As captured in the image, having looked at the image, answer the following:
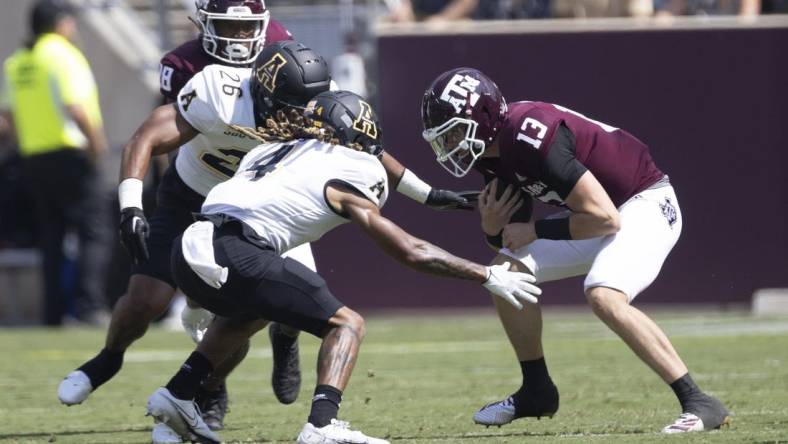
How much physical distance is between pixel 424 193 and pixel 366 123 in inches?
48.8

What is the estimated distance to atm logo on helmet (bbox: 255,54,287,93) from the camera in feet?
20.3

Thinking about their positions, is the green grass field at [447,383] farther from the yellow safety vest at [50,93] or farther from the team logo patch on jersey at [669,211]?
the yellow safety vest at [50,93]

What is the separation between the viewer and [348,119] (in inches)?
223

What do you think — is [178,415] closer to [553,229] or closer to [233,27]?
[553,229]

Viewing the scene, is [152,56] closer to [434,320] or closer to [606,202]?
[434,320]

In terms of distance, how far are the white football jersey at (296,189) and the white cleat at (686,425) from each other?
1358 millimetres

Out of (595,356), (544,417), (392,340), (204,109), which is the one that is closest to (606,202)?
(544,417)

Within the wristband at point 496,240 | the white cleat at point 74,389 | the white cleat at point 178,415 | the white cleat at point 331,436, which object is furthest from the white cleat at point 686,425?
the white cleat at point 74,389

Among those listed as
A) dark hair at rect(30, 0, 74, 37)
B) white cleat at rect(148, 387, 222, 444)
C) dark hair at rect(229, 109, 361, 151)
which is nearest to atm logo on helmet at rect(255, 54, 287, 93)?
dark hair at rect(229, 109, 361, 151)

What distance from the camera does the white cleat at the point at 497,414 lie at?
6.32m

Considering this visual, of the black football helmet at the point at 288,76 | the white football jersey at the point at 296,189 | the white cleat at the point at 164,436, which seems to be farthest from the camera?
the black football helmet at the point at 288,76

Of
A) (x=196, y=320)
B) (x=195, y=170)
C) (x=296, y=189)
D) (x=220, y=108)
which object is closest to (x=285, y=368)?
(x=196, y=320)

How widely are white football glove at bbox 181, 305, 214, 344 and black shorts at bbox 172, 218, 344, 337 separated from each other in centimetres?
127

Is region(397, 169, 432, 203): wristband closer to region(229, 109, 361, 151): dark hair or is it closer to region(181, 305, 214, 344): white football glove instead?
region(229, 109, 361, 151): dark hair
